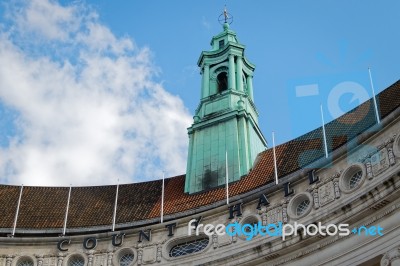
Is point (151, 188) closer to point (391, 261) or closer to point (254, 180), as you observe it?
point (254, 180)

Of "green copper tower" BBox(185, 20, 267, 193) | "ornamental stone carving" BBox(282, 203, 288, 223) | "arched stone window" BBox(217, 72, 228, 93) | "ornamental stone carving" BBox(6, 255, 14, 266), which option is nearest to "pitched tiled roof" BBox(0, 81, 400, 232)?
"green copper tower" BBox(185, 20, 267, 193)

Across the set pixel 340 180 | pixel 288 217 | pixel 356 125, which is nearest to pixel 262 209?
pixel 288 217

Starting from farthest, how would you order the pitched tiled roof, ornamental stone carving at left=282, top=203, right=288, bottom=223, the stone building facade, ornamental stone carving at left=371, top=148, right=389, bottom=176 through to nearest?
the pitched tiled roof < ornamental stone carving at left=282, top=203, right=288, bottom=223 < ornamental stone carving at left=371, top=148, right=389, bottom=176 < the stone building facade

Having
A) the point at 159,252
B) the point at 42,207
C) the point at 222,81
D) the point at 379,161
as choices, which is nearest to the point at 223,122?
the point at 222,81

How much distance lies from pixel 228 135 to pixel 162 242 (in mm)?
9913

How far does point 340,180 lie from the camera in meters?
29.8

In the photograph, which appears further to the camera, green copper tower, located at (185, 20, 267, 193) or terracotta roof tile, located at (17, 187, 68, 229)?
green copper tower, located at (185, 20, 267, 193)

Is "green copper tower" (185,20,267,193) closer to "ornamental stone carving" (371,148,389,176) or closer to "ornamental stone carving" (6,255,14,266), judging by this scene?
"ornamental stone carving" (6,255,14,266)
